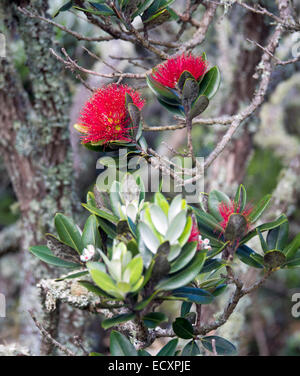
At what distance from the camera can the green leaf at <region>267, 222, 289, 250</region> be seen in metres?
0.71

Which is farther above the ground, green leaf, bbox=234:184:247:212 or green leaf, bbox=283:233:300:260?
green leaf, bbox=234:184:247:212

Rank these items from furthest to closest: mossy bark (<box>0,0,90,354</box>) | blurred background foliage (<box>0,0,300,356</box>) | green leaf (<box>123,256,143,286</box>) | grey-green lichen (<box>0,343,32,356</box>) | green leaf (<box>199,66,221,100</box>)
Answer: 1. blurred background foliage (<box>0,0,300,356</box>)
2. mossy bark (<box>0,0,90,354</box>)
3. grey-green lichen (<box>0,343,32,356</box>)
4. green leaf (<box>199,66,221,100</box>)
5. green leaf (<box>123,256,143,286</box>)

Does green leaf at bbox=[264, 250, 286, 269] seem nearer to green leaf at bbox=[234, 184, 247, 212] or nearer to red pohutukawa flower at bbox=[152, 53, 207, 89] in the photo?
green leaf at bbox=[234, 184, 247, 212]

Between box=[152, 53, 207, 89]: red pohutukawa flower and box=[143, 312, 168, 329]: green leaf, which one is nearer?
box=[143, 312, 168, 329]: green leaf

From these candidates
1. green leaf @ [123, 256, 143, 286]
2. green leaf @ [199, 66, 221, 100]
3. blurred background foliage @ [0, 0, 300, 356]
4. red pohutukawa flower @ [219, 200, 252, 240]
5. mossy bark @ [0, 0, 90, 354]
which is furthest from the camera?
blurred background foliage @ [0, 0, 300, 356]

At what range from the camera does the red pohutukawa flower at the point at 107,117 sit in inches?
29.1

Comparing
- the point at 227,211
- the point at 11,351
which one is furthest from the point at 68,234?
the point at 11,351

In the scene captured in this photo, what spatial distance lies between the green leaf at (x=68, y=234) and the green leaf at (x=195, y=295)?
0.18 metres

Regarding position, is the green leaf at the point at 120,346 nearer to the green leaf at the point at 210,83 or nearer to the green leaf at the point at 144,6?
the green leaf at the point at 210,83

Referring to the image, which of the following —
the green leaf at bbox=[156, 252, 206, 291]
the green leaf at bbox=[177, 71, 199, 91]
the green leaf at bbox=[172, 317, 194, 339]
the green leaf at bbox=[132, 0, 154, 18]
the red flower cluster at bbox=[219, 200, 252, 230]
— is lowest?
the green leaf at bbox=[172, 317, 194, 339]

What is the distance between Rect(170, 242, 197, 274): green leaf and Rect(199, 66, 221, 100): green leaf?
11.1 inches

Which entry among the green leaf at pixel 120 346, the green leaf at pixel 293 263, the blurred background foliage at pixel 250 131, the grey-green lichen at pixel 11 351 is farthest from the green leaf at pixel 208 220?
the blurred background foliage at pixel 250 131

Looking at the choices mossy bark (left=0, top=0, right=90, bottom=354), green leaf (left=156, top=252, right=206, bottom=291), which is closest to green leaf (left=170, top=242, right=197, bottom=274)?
green leaf (left=156, top=252, right=206, bottom=291)
